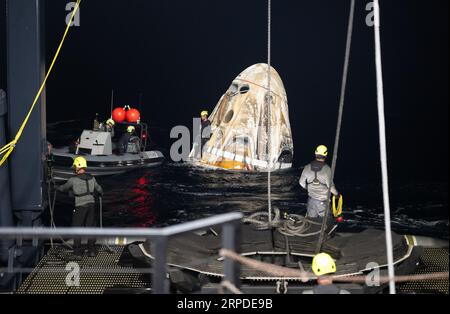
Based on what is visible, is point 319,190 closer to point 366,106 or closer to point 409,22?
point 366,106

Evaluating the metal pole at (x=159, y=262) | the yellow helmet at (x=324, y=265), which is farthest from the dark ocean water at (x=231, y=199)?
the metal pole at (x=159, y=262)

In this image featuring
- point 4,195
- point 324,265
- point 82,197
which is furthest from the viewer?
point 82,197

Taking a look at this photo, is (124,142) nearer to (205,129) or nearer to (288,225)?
(205,129)

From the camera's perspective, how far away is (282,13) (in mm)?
47125

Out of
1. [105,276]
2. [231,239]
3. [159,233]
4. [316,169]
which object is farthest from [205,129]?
[159,233]

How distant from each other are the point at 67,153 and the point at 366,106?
94.6 feet

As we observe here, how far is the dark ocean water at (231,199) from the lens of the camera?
18.9 m

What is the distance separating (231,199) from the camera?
21281mm

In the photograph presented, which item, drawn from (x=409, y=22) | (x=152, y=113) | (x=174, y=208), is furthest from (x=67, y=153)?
(x=409, y=22)

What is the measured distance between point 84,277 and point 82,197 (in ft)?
4.83

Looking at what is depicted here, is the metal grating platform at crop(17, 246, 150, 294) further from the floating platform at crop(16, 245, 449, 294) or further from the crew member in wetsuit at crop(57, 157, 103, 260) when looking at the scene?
the crew member in wetsuit at crop(57, 157, 103, 260)

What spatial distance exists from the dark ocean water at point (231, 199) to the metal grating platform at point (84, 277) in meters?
8.35

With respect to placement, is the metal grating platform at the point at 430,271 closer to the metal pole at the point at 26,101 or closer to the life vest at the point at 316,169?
the life vest at the point at 316,169

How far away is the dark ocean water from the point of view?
62.1 feet
